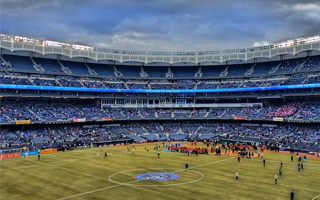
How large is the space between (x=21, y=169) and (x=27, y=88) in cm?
3792

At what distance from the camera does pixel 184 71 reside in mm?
114438

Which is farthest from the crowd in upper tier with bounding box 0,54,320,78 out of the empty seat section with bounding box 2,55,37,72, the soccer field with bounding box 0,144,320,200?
the soccer field with bounding box 0,144,320,200

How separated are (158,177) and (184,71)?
7534 cm

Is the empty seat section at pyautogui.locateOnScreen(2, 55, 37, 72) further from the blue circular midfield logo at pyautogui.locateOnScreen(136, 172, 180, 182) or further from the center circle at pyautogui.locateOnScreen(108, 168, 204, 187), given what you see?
the blue circular midfield logo at pyautogui.locateOnScreen(136, 172, 180, 182)

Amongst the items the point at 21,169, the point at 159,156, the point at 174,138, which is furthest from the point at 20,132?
the point at 174,138

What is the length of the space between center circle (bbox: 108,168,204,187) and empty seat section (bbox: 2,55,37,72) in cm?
5789

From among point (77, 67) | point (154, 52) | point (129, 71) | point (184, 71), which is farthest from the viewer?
point (184, 71)

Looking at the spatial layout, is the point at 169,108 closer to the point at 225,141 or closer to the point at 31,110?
the point at 225,141

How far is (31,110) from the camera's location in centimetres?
8088

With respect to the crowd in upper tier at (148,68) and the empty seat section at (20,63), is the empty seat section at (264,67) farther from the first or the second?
the empty seat section at (20,63)

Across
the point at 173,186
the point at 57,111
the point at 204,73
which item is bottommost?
the point at 173,186

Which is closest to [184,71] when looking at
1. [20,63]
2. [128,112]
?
A: [128,112]

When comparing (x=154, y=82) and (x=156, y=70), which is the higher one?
(x=156, y=70)

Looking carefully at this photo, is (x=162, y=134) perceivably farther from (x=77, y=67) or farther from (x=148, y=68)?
(x=77, y=67)
